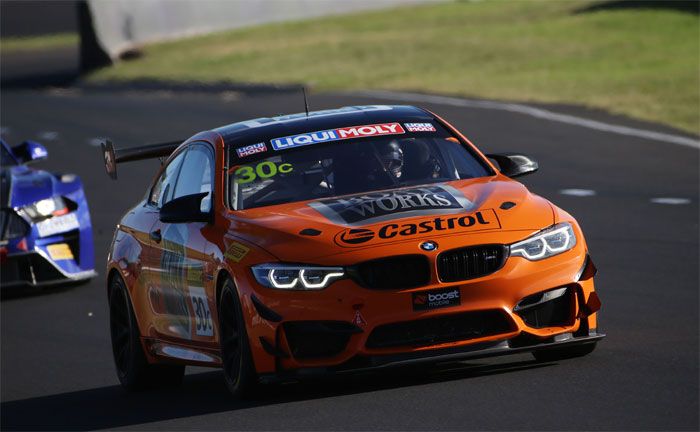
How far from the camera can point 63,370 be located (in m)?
10.6

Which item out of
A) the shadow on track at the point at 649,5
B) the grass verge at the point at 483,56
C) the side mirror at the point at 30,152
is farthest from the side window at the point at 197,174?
the shadow on track at the point at 649,5

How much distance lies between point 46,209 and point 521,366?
6736mm

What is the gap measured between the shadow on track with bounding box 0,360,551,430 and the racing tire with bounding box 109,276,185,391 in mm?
92

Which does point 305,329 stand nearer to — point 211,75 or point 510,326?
point 510,326

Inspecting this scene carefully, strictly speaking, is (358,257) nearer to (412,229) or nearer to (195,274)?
(412,229)

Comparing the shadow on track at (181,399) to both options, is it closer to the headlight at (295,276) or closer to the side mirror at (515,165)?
the headlight at (295,276)

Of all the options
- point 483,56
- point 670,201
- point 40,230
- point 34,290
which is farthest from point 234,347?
point 483,56

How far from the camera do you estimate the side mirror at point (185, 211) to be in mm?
8516

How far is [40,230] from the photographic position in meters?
14.2

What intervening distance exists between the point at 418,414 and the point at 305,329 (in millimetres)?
651

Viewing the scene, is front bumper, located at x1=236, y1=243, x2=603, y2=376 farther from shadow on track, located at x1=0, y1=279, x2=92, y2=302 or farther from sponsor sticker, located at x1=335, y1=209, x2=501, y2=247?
shadow on track, located at x1=0, y1=279, x2=92, y2=302

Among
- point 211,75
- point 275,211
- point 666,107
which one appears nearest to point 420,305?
point 275,211

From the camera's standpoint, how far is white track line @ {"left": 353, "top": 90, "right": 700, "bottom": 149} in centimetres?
2128

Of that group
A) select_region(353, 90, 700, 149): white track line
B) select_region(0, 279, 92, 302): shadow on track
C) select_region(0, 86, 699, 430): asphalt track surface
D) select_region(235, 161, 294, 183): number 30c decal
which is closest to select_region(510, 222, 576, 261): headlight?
select_region(0, 86, 699, 430): asphalt track surface
